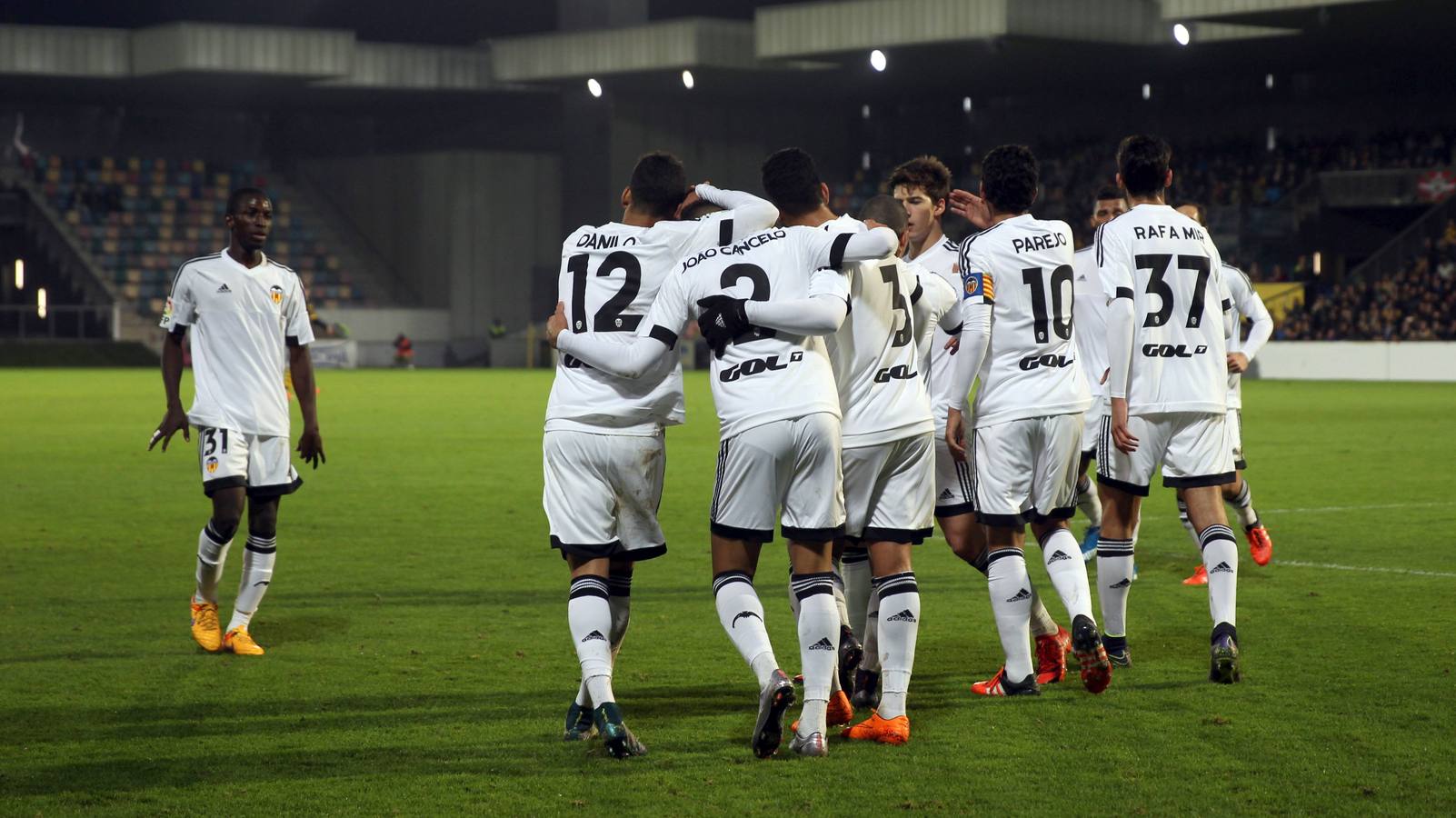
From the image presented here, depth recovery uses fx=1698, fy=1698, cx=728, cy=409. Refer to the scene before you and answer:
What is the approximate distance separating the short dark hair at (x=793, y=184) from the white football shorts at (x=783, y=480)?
72 centimetres

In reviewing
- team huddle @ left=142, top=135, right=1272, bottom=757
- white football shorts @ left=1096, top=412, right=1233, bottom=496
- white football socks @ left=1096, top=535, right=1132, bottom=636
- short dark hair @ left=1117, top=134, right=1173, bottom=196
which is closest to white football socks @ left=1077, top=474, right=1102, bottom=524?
team huddle @ left=142, top=135, right=1272, bottom=757

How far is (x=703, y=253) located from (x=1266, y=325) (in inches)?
156

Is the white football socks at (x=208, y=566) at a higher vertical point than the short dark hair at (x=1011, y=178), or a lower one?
lower

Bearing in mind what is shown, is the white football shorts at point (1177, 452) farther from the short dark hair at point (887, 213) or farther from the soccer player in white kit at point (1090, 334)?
the soccer player in white kit at point (1090, 334)

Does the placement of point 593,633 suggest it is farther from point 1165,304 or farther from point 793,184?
point 1165,304

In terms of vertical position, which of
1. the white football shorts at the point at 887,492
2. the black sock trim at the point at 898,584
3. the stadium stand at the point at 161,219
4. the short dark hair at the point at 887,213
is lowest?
the black sock trim at the point at 898,584

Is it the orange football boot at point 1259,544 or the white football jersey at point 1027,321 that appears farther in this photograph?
the orange football boot at point 1259,544

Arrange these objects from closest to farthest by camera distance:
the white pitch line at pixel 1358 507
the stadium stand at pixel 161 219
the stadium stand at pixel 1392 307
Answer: the white pitch line at pixel 1358 507 → the stadium stand at pixel 1392 307 → the stadium stand at pixel 161 219

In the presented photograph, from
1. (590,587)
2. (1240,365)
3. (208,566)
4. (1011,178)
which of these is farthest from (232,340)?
(1240,365)

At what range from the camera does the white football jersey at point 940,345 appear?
6.83 m

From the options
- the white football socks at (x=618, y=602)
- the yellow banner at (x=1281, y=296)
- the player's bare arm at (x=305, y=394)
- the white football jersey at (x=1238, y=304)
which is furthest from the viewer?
the yellow banner at (x=1281, y=296)

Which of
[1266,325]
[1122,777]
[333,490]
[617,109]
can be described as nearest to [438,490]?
[333,490]

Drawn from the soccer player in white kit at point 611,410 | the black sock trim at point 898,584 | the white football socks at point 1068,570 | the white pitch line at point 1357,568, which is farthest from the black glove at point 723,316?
the white pitch line at point 1357,568

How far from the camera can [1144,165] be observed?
6746 millimetres
